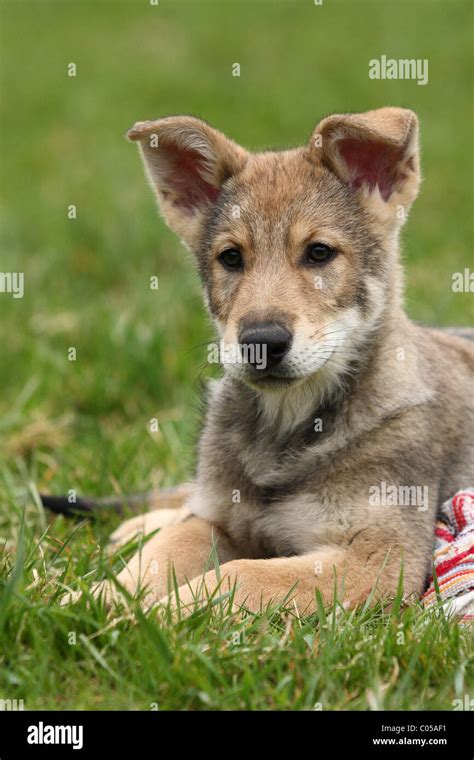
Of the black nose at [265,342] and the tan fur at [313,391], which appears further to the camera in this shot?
the tan fur at [313,391]

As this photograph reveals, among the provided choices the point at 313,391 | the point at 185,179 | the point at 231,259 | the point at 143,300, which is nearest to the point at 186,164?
the point at 185,179

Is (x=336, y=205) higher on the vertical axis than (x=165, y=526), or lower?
higher

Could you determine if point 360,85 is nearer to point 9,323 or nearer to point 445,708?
point 9,323

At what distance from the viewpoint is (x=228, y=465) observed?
5570 mm

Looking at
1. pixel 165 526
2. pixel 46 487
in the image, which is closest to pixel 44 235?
pixel 46 487

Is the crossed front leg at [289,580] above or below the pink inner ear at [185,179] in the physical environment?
below

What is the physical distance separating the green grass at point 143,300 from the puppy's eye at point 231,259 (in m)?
1.37

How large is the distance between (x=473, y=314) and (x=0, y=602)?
5.75 m

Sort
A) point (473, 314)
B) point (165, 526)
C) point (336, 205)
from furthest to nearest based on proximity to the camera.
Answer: point (473, 314) → point (165, 526) → point (336, 205)

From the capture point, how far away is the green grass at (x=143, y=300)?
416 centimetres

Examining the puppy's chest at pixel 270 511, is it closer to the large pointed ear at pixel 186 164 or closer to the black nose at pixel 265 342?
the black nose at pixel 265 342

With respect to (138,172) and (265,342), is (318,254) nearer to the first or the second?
(265,342)

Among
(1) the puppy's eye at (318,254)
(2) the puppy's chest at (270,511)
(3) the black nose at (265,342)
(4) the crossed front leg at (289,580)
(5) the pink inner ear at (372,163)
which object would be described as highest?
(5) the pink inner ear at (372,163)

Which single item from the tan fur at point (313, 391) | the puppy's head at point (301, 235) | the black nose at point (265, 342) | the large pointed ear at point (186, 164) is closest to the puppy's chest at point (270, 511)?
the tan fur at point (313, 391)
